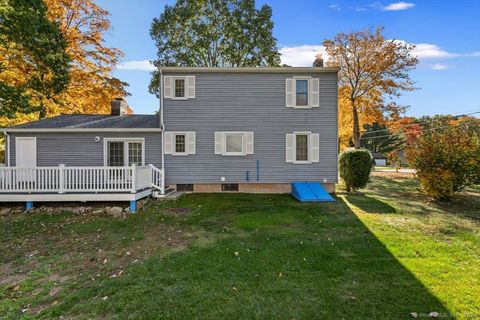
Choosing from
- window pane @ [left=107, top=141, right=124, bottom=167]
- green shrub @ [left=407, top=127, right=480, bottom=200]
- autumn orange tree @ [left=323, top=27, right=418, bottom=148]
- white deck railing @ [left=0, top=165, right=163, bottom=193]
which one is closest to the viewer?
white deck railing @ [left=0, top=165, right=163, bottom=193]

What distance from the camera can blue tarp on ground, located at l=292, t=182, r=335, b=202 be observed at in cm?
1055

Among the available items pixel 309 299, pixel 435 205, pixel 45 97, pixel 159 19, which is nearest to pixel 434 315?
pixel 309 299

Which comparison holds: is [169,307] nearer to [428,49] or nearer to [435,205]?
[435,205]

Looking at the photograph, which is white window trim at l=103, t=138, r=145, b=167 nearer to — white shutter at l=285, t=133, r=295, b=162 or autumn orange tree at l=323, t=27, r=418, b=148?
white shutter at l=285, t=133, r=295, b=162

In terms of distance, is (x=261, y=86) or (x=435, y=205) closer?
(x=435, y=205)

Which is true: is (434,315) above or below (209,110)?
below

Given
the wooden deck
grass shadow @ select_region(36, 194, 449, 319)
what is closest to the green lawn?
grass shadow @ select_region(36, 194, 449, 319)

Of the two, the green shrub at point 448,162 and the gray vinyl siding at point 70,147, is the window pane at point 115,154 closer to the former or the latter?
the gray vinyl siding at point 70,147

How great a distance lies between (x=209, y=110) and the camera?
12.2 meters

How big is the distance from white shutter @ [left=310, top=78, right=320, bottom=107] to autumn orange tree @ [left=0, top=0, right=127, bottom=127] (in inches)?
597

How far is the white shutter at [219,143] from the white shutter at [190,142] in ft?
3.56

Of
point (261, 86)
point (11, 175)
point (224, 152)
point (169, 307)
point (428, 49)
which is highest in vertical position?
point (428, 49)

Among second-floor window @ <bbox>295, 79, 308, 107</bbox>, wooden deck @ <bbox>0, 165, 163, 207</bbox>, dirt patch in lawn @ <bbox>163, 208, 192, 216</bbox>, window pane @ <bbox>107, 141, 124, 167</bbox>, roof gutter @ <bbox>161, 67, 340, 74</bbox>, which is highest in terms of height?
roof gutter @ <bbox>161, 67, 340, 74</bbox>

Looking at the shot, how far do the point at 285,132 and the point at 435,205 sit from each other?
21.8 ft
